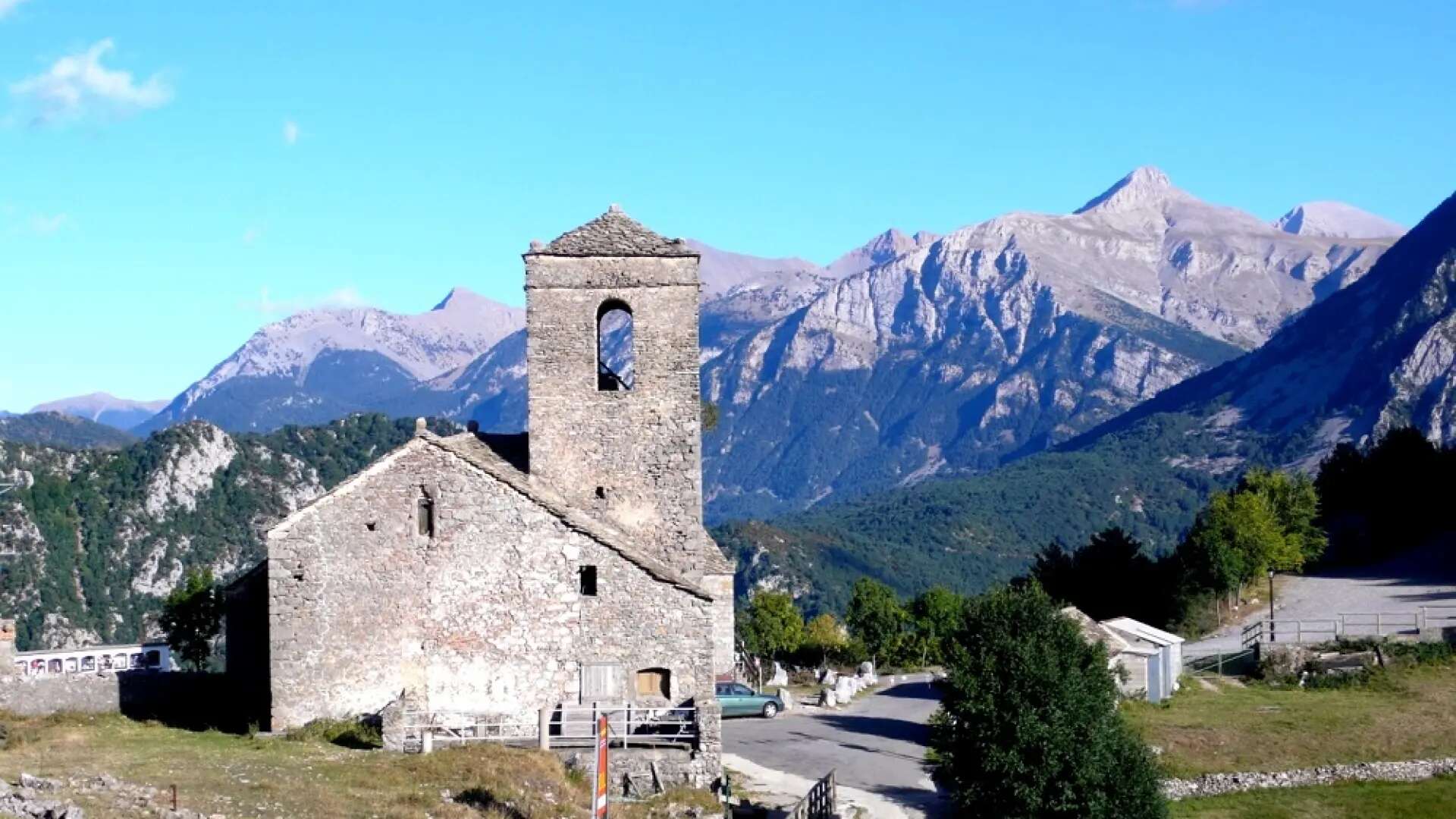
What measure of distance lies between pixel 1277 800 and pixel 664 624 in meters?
21.1

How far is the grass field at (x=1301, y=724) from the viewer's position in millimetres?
51062

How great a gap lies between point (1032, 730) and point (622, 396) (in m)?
12.2

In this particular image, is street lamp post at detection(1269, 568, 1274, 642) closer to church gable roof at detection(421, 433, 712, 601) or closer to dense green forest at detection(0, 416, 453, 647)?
church gable roof at detection(421, 433, 712, 601)

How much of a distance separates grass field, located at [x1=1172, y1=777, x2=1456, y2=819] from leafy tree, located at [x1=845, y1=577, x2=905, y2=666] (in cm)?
3849

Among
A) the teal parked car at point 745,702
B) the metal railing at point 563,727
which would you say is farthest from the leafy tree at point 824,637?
the metal railing at point 563,727

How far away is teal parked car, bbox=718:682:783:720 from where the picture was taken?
52.4 meters

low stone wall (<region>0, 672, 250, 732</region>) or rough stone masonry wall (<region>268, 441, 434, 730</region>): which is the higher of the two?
rough stone masonry wall (<region>268, 441, 434, 730</region>)

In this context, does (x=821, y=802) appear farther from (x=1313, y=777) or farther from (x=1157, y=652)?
(x=1157, y=652)

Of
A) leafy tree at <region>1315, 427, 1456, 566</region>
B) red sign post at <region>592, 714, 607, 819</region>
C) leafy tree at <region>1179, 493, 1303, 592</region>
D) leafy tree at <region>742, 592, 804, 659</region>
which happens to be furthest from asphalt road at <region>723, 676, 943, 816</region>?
leafy tree at <region>1315, 427, 1456, 566</region>

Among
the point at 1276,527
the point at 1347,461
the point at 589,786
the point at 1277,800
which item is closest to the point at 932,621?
the point at 1276,527

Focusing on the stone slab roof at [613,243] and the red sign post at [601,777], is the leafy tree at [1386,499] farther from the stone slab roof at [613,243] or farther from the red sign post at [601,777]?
the red sign post at [601,777]

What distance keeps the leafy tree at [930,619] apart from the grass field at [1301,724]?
24380mm

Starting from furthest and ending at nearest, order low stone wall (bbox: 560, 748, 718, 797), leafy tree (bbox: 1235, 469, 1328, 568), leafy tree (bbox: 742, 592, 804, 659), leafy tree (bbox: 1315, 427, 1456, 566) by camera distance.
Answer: leafy tree (bbox: 1315, 427, 1456, 566), leafy tree (bbox: 742, 592, 804, 659), leafy tree (bbox: 1235, 469, 1328, 568), low stone wall (bbox: 560, 748, 718, 797)

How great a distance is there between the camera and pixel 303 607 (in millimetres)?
37844
